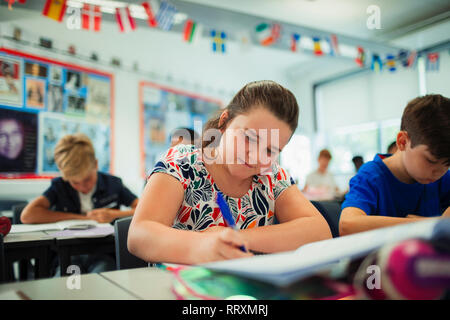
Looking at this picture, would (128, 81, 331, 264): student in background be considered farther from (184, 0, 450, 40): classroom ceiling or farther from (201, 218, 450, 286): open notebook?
(184, 0, 450, 40): classroom ceiling

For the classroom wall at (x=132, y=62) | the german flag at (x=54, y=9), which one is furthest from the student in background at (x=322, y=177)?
the german flag at (x=54, y=9)

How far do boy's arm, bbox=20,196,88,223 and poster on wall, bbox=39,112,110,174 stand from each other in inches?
62.7

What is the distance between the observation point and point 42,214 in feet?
6.28

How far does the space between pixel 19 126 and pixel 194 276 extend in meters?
3.37

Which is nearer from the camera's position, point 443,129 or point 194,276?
point 194,276

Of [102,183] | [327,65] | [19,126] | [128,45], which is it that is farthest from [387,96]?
[19,126]

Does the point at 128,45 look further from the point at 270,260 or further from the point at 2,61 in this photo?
the point at 270,260

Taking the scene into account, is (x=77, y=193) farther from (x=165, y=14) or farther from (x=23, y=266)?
(x=165, y=14)

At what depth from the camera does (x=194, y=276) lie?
50cm

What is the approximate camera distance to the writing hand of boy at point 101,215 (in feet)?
6.16

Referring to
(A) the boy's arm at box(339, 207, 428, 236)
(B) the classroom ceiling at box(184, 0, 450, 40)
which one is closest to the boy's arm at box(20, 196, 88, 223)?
(A) the boy's arm at box(339, 207, 428, 236)

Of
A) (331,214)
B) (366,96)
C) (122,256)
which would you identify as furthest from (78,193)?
(366,96)

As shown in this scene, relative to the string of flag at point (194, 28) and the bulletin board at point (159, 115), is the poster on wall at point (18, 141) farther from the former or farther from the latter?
the bulletin board at point (159, 115)

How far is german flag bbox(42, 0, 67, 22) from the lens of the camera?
2.46 meters
